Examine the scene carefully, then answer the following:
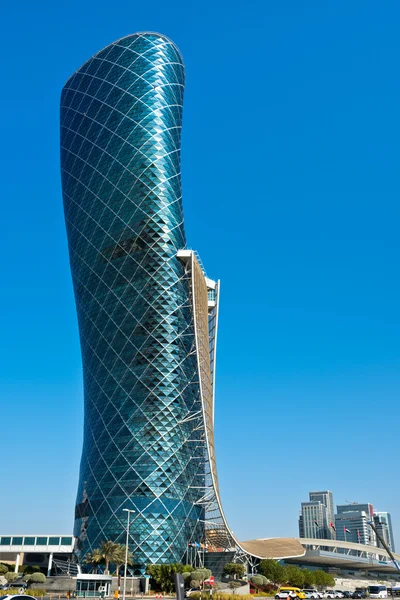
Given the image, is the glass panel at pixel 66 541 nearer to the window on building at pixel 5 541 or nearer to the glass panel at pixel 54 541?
the glass panel at pixel 54 541

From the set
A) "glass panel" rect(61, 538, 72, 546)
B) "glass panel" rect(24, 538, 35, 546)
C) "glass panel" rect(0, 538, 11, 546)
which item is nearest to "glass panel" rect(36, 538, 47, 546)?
"glass panel" rect(24, 538, 35, 546)

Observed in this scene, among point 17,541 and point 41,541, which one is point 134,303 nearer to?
point 41,541

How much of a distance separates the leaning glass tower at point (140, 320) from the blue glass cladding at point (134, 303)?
179 millimetres

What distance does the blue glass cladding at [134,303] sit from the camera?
79.7 meters

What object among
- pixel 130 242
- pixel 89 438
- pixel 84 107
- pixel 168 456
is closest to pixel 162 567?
pixel 168 456

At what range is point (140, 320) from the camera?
86625 millimetres

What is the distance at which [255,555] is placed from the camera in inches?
3342

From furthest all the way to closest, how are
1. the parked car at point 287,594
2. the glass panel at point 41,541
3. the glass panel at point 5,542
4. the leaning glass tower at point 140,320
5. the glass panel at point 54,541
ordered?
the glass panel at point 5,542 < the glass panel at point 41,541 < the glass panel at point 54,541 < the leaning glass tower at point 140,320 < the parked car at point 287,594

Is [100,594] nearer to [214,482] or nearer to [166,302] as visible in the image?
[214,482]

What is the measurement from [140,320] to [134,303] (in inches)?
109

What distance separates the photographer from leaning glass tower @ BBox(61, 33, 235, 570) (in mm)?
79938

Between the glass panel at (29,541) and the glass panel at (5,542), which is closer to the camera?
the glass panel at (29,541)

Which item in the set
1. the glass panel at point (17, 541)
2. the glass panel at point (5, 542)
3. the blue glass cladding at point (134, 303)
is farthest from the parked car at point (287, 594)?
the glass panel at point (5, 542)

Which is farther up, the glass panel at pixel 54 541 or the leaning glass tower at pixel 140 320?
Answer: the leaning glass tower at pixel 140 320
